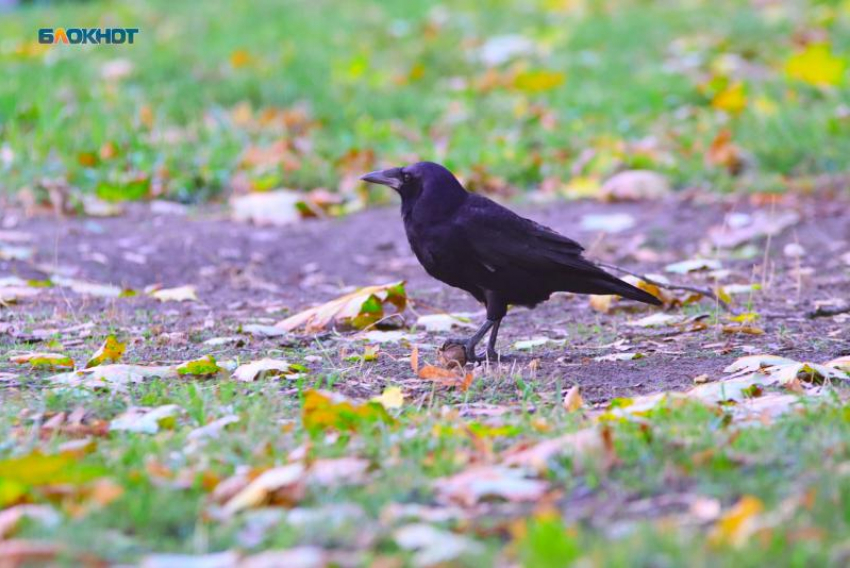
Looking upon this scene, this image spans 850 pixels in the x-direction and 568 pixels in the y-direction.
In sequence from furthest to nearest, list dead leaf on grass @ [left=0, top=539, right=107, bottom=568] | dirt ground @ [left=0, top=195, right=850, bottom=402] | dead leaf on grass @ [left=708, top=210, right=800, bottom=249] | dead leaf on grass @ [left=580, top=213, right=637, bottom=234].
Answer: dead leaf on grass @ [left=580, top=213, right=637, bottom=234] < dead leaf on grass @ [left=708, top=210, right=800, bottom=249] < dirt ground @ [left=0, top=195, right=850, bottom=402] < dead leaf on grass @ [left=0, top=539, right=107, bottom=568]

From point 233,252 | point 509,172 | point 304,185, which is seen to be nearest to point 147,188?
point 304,185

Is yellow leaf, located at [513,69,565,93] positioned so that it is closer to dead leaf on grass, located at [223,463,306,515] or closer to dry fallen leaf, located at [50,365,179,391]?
dry fallen leaf, located at [50,365,179,391]

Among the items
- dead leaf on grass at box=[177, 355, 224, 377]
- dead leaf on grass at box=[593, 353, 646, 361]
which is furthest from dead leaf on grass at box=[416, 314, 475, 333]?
dead leaf on grass at box=[177, 355, 224, 377]

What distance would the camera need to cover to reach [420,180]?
399 centimetres

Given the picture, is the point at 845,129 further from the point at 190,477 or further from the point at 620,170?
the point at 190,477

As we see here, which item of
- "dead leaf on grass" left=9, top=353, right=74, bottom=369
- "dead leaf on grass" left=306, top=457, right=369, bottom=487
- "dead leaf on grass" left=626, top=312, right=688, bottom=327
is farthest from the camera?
"dead leaf on grass" left=626, top=312, right=688, bottom=327

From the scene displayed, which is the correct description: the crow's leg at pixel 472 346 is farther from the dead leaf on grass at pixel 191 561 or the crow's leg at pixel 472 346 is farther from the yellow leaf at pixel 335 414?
the dead leaf on grass at pixel 191 561

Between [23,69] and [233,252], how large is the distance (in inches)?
152

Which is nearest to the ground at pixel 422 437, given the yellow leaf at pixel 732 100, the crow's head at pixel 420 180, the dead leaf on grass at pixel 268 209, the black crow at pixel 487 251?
the black crow at pixel 487 251

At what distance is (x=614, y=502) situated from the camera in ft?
7.66

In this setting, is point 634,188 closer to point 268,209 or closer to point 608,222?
point 608,222

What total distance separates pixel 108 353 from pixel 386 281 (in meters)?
2.24

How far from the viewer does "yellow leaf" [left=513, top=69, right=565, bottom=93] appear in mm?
9289

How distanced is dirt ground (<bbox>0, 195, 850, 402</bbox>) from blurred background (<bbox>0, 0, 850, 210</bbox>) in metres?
0.55
